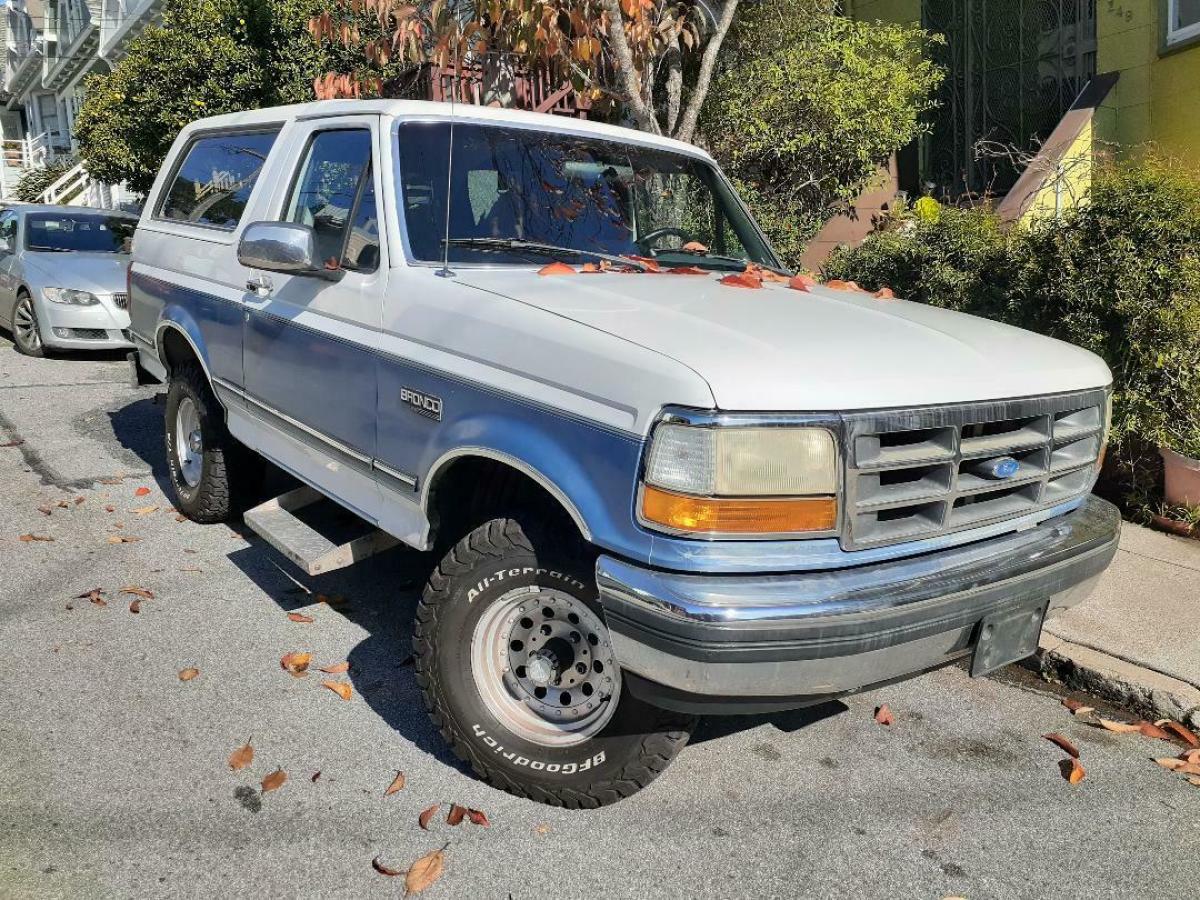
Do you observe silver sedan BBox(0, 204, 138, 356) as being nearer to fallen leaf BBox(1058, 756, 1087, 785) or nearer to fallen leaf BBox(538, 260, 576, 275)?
fallen leaf BBox(538, 260, 576, 275)

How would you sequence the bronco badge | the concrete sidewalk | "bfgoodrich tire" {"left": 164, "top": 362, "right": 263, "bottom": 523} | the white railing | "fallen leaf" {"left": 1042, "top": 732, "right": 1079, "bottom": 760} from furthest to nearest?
1. the white railing
2. "bfgoodrich tire" {"left": 164, "top": 362, "right": 263, "bottom": 523}
3. the concrete sidewalk
4. "fallen leaf" {"left": 1042, "top": 732, "right": 1079, "bottom": 760}
5. the bronco badge

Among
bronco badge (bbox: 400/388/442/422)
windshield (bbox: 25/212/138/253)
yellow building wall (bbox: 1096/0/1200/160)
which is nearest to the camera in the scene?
bronco badge (bbox: 400/388/442/422)

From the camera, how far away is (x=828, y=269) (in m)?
7.32

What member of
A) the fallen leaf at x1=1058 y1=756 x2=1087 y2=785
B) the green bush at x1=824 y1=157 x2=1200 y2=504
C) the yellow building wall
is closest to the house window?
the yellow building wall

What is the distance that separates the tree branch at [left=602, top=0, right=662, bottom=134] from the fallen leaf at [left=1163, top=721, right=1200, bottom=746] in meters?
4.82

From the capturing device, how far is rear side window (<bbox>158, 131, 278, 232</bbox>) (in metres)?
4.71

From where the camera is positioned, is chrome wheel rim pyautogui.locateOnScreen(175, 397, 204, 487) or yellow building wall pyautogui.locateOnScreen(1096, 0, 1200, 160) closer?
chrome wheel rim pyautogui.locateOnScreen(175, 397, 204, 487)

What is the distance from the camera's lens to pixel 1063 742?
11.9 feet

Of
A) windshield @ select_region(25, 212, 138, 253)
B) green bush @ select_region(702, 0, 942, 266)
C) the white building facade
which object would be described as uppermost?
the white building facade

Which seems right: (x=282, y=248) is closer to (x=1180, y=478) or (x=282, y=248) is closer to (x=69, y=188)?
(x=1180, y=478)

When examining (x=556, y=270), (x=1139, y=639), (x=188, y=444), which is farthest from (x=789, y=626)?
(x=188, y=444)

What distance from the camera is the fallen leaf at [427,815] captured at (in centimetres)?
298

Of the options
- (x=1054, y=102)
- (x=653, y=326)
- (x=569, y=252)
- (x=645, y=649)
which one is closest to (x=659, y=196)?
(x=569, y=252)

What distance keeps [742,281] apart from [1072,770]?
6.57ft
